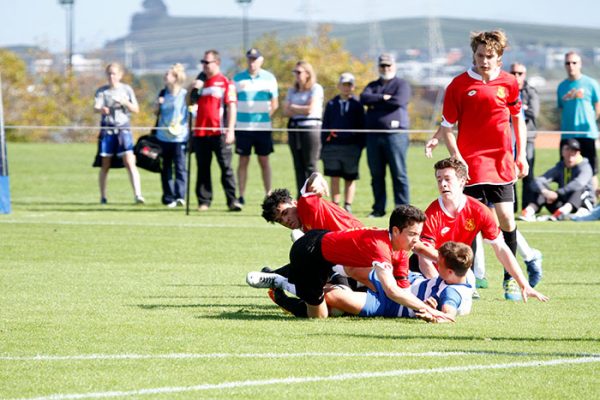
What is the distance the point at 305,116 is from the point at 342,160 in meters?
0.81

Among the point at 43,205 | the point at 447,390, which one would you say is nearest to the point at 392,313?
the point at 447,390

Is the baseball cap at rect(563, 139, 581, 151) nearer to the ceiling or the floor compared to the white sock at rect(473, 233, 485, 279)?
nearer to the ceiling

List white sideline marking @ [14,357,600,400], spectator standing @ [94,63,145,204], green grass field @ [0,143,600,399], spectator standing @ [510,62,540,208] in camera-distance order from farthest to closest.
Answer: spectator standing @ [94,63,145,204], spectator standing @ [510,62,540,208], green grass field @ [0,143,600,399], white sideline marking @ [14,357,600,400]

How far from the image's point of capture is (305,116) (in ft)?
55.8

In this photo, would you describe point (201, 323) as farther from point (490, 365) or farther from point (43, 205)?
point (43, 205)

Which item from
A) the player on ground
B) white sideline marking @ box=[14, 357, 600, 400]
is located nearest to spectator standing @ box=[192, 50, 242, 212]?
the player on ground

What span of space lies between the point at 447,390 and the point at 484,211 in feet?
10.3

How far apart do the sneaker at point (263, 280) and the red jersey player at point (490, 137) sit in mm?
1741

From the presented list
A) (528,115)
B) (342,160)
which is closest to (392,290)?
(342,160)

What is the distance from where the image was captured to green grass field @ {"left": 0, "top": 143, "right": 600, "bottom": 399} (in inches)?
236

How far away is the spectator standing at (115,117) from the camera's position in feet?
59.4

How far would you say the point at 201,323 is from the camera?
26.5 feet

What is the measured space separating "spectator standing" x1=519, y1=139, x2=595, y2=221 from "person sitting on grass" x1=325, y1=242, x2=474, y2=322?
8.11 metres

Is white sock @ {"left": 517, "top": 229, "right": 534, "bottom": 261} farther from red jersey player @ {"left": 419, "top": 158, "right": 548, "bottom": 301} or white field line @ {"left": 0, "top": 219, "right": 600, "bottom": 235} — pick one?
white field line @ {"left": 0, "top": 219, "right": 600, "bottom": 235}
